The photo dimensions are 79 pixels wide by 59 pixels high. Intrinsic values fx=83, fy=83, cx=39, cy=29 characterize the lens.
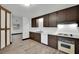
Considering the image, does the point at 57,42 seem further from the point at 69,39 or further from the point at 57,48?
the point at 69,39

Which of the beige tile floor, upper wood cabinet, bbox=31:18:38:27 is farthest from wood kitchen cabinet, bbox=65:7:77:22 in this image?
upper wood cabinet, bbox=31:18:38:27

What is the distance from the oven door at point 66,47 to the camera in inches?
115

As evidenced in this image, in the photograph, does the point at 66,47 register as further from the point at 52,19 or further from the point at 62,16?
the point at 52,19

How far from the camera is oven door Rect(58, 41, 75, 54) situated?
293 cm

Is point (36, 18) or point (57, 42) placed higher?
point (36, 18)

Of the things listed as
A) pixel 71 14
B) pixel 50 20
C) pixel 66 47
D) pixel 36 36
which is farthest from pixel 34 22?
pixel 66 47

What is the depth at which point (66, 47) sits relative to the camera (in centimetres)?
318

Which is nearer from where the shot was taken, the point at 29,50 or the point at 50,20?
the point at 29,50

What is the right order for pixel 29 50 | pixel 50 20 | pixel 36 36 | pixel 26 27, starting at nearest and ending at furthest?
pixel 29 50 < pixel 50 20 < pixel 36 36 < pixel 26 27

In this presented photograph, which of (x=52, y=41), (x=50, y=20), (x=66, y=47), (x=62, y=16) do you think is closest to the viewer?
(x=66, y=47)

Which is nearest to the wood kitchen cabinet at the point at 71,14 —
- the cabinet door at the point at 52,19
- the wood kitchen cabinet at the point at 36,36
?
the cabinet door at the point at 52,19
